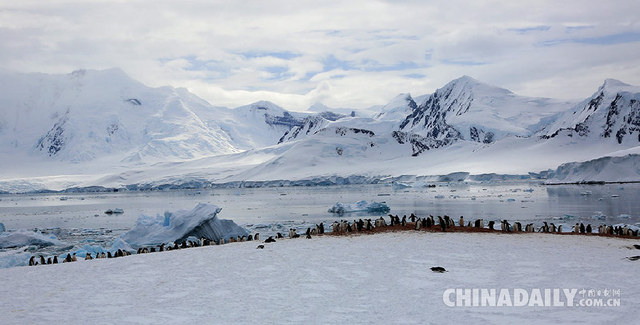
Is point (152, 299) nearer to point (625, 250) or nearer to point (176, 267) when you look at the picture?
point (176, 267)

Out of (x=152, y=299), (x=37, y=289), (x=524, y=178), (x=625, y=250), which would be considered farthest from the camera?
(x=524, y=178)

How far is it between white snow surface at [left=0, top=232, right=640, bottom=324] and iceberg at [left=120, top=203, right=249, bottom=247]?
8.44 metres

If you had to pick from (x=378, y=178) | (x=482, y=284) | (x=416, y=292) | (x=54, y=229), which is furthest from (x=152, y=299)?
(x=378, y=178)

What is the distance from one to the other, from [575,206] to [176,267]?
3483 cm

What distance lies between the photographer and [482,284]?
11.6m

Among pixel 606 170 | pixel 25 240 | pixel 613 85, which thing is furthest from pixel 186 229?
pixel 613 85

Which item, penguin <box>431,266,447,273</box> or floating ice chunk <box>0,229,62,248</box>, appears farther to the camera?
floating ice chunk <box>0,229,62,248</box>

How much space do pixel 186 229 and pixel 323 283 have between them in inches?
613

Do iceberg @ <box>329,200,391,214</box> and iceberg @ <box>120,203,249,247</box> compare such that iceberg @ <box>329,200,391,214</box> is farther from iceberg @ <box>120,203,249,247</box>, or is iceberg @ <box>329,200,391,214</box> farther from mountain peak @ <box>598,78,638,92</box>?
mountain peak @ <box>598,78,638,92</box>

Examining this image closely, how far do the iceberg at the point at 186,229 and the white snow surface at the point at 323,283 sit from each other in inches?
332

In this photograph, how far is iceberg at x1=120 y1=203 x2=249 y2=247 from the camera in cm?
2633

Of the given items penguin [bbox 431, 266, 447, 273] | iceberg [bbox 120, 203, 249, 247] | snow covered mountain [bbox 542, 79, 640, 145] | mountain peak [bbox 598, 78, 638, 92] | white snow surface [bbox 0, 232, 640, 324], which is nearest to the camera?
white snow surface [bbox 0, 232, 640, 324]

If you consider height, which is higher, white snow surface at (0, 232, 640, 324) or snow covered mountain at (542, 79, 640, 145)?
snow covered mountain at (542, 79, 640, 145)

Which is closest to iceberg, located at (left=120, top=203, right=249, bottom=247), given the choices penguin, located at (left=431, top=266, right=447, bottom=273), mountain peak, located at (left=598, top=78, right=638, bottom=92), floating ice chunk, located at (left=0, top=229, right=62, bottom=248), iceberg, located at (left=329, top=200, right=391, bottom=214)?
floating ice chunk, located at (left=0, top=229, right=62, bottom=248)
